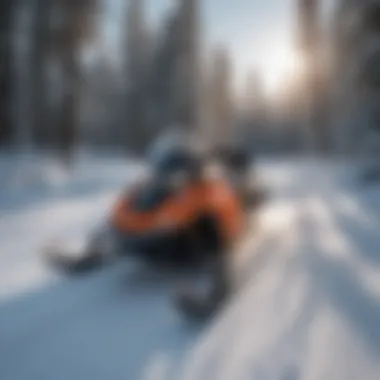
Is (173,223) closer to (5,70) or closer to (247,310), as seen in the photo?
(247,310)

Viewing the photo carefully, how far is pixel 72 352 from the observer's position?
258 cm

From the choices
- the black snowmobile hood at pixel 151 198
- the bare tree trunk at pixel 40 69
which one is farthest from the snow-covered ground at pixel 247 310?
the bare tree trunk at pixel 40 69

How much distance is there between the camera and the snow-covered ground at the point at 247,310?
2.37 meters

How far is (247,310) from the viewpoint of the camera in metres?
3.05

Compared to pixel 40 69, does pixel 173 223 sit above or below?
below

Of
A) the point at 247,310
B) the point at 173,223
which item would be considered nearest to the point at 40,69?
the point at 173,223

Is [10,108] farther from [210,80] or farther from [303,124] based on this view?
[303,124]

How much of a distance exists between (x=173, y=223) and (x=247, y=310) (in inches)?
39.7

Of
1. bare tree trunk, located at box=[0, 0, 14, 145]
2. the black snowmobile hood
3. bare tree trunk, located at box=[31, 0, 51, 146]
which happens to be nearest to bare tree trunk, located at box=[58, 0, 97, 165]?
bare tree trunk, located at box=[31, 0, 51, 146]

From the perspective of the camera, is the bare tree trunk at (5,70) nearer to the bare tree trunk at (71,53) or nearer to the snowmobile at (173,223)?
the bare tree trunk at (71,53)

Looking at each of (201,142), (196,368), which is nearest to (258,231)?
(201,142)

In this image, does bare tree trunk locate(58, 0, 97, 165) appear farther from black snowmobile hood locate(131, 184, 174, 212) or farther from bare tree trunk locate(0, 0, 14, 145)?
black snowmobile hood locate(131, 184, 174, 212)

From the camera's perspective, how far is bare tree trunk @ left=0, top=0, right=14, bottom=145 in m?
5.30

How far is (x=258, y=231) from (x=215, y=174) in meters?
0.81
